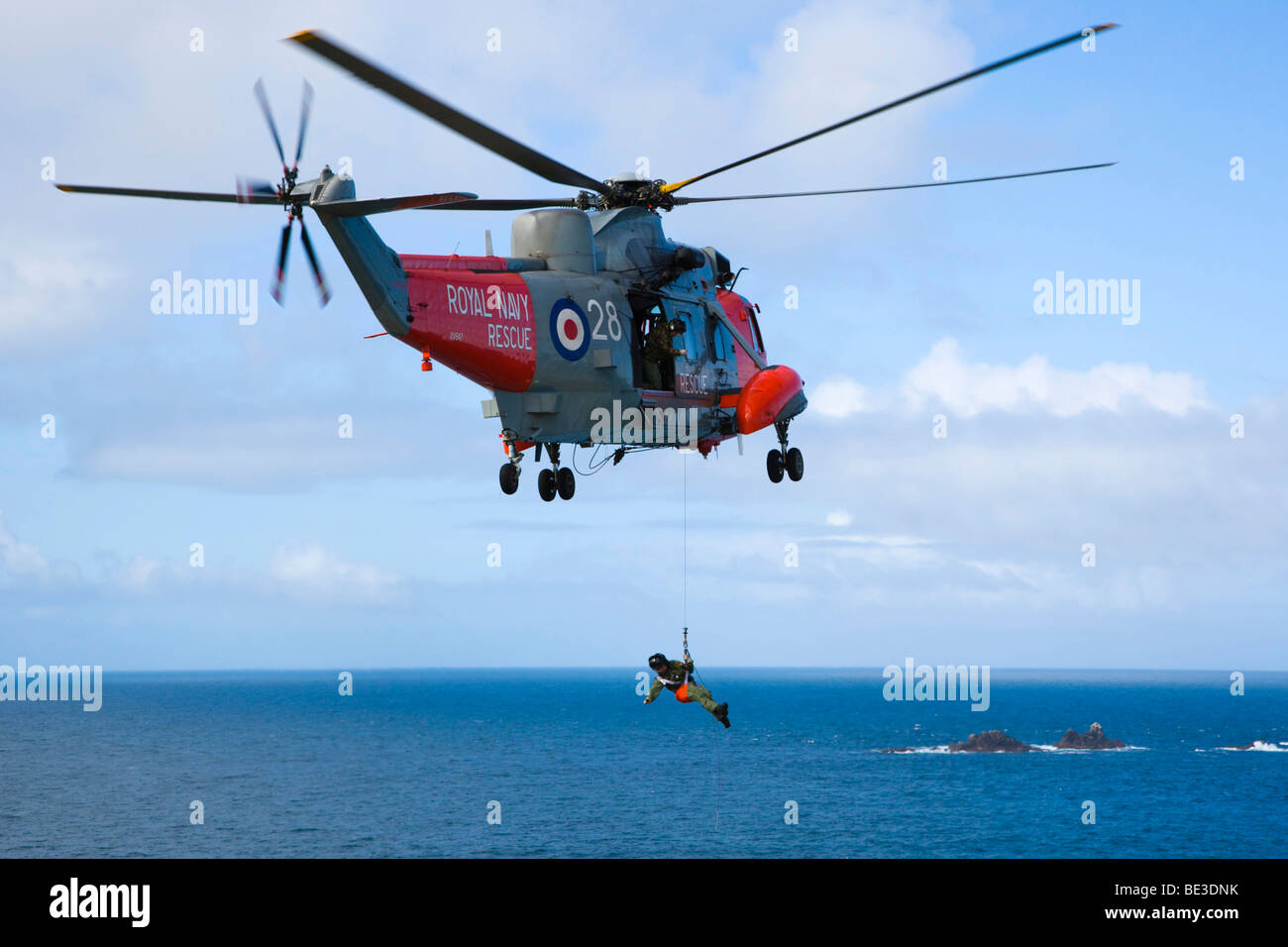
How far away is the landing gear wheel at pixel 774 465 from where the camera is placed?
29.0 metres

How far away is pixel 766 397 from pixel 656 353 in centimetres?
327

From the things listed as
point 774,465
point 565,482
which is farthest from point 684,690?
point 774,465

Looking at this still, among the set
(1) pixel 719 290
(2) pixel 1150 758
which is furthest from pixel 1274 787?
(1) pixel 719 290

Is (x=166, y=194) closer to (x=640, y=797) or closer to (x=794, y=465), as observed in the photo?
(x=794, y=465)

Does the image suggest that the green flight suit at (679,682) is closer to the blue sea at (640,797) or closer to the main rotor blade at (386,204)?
the main rotor blade at (386,204)

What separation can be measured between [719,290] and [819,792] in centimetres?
11302

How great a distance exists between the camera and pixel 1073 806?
127812mm

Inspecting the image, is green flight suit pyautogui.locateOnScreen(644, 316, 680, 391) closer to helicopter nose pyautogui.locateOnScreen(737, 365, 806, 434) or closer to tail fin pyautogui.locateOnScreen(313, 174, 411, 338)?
helicopter nose pyautogui.locateOnScreen(737, 365, 806, 434)

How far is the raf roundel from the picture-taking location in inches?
896

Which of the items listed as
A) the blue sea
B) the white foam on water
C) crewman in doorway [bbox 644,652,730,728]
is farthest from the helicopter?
the white foam on water

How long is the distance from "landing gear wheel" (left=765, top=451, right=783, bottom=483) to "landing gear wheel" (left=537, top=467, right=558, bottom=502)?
20.6 ft

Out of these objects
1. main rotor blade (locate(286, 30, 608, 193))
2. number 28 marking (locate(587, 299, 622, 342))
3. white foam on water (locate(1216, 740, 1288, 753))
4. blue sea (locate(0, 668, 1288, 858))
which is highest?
main rotor blade (locate(286, 30, 608, 193))

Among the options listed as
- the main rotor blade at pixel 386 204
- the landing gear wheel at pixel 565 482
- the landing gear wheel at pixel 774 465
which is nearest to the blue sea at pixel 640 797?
the landing gear wheel at pixel 774 465
